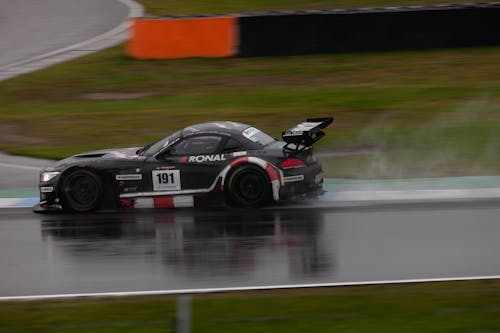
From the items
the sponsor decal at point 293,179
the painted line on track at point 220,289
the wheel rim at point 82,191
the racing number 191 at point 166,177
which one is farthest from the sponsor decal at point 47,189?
the painted line on track at point 220,289

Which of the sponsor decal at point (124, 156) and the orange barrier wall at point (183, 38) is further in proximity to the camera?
the orange barrier wall at point (183, 38)

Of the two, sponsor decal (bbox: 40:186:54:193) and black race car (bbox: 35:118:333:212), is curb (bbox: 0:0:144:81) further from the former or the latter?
black race car (bbox: 35:118:333:212)

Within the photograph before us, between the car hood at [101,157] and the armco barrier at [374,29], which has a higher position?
the armco barrier at [374,29]

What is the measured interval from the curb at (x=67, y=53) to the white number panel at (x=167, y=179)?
12.5m

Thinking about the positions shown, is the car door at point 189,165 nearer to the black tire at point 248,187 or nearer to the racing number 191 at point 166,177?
the racing number 191 at point 166,177

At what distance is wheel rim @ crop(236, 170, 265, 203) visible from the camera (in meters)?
12.9

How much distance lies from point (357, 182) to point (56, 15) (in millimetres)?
21268

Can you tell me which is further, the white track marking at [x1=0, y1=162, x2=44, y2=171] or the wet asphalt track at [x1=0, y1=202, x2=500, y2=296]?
the white track marking at [x1=0, y1=162, x2=44, y2=171]

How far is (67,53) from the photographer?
1061 inches

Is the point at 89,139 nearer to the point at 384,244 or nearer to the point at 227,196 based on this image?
the point at 227,196

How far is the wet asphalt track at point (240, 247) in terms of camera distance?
31.9 ft

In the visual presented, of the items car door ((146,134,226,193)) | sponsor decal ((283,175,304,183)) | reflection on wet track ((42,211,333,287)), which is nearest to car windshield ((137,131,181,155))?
car door ((146,134,226,193))

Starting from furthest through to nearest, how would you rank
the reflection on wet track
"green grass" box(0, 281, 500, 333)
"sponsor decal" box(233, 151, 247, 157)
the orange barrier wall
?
the orange barrier wall < "sponsor decal" box(233, 151, 247, 157) < the reflection on wet track < "green grass" box(0, 281, 500, 333)

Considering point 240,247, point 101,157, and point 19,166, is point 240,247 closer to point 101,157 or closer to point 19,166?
point 101,157
